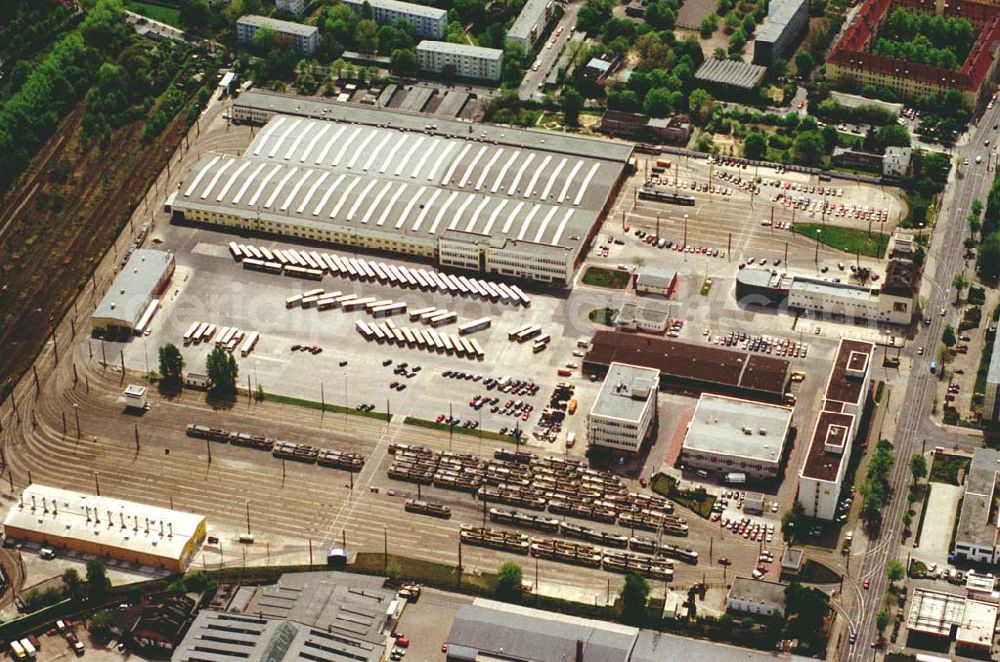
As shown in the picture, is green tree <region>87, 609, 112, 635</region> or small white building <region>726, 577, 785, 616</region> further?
green tree <region>87, 609, 112, 635</region>

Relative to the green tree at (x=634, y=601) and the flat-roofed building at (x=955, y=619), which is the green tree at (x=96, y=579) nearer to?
the green tree at (x=634, y=601)

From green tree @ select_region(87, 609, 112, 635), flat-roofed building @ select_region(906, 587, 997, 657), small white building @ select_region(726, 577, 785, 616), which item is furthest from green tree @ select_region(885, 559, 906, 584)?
green tree @ select_region(87, 609, 112, 635)

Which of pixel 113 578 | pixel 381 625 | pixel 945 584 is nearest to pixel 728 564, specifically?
pixel 945 584

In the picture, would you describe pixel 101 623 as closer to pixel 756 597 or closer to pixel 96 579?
pixel 96 579

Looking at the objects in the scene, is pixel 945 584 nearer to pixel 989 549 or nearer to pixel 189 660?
pixel 989 549

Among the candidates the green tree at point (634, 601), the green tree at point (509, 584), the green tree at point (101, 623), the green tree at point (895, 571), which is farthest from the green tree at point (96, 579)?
the green tree at point (895, 571)

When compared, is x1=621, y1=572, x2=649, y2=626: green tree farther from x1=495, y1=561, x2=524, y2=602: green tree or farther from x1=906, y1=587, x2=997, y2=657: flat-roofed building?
x1=906, y1=587, x2=997, y2=657: flat-roofed building
